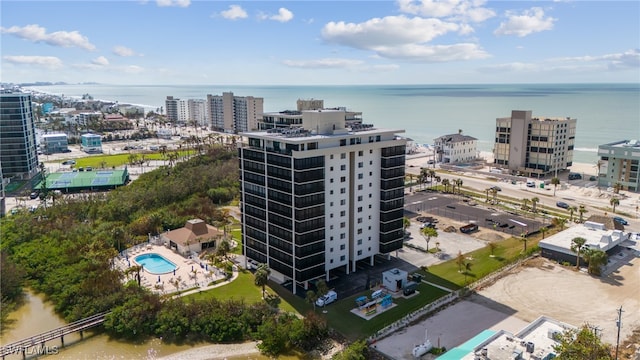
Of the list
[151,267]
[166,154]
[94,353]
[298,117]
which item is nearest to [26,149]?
[166,154]

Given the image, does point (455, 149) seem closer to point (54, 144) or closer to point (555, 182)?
point (555, 182)

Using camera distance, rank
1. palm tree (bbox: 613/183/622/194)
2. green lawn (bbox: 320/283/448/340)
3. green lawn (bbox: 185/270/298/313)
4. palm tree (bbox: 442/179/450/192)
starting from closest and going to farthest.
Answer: green lawn (bbox: 320/283/448/340)
green lawn (bbox: 185/270/298/313)
palm tree (bbox: 613/183/622/194)
palm tree (bbox: 442/179/450/192)

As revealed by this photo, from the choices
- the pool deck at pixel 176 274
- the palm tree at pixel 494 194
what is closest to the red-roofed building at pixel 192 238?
the pool deck at pixel 176 274

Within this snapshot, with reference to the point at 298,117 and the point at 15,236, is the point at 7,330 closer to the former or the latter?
the point at 15,236

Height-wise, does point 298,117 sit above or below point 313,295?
above

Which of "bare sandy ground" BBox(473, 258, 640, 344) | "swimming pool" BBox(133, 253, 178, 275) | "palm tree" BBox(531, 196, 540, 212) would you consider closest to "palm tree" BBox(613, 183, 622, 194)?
"palm tree" BBox(531, 196, 540, 212)

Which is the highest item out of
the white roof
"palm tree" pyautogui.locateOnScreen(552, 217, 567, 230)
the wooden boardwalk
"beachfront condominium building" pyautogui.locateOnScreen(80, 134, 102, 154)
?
"beachfront condominium building" pyautogui.locateOnScreen(80, 134, 102, 154)

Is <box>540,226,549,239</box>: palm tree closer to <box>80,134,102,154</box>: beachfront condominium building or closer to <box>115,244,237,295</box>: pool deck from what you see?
<box>115,244,237,295</box>: pool deck
